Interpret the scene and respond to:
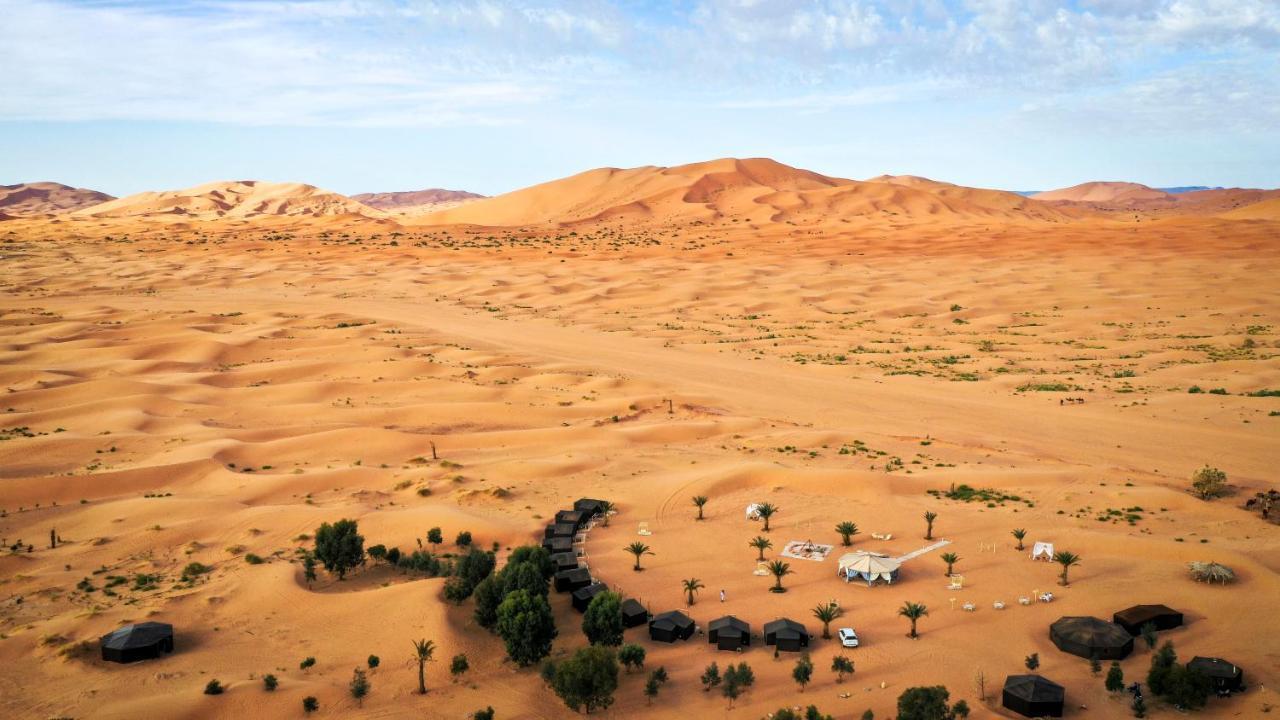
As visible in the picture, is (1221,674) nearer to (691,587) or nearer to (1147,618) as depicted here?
(1147,618)

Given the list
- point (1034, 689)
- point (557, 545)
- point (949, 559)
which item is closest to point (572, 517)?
point (557, 545)

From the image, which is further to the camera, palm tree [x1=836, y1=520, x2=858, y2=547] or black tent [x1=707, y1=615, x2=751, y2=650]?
palm tree [x1=836, y1=520, x2=858, y2=547]

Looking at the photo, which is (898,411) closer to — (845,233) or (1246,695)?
(1246,695)

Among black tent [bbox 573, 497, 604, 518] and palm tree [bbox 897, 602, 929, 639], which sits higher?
black tent [bbox 573, 497, 604, 518]

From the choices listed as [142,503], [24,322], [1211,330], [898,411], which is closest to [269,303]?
[24,322]

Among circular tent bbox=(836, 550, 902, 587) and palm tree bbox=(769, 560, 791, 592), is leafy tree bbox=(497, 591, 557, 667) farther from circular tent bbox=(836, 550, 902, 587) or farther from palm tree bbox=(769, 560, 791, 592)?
circular tent bbox=(836, 550, 902, 587)

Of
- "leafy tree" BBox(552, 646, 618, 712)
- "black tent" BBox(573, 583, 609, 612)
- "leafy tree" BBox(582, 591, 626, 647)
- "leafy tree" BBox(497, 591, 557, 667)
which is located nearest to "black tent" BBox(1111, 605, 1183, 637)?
"leafy tree" BBox(582, 591, 626, 647)
